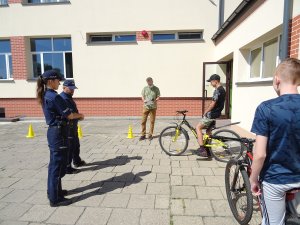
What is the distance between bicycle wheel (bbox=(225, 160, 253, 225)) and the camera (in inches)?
98.3

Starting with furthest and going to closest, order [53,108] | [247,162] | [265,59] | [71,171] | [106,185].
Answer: [265,59] → [71,171] → [106,185] → [53,108] → [247,162]

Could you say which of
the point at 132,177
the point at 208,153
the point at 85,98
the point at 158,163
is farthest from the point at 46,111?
the point at 85,98

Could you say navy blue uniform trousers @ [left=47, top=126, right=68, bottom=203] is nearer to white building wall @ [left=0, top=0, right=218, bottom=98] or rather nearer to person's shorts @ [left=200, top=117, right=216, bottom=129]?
person's shorts @ [left=200, top=117, right=216, bottom=129]

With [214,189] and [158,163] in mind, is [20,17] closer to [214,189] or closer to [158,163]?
[158,163]

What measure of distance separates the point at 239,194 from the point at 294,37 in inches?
124

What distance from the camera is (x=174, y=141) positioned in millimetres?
5520

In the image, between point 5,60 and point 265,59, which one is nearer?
point 265,59

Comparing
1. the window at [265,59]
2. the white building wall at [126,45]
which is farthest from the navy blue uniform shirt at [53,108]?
the white building wall at [126,45]

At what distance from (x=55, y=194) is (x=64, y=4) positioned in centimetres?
1036

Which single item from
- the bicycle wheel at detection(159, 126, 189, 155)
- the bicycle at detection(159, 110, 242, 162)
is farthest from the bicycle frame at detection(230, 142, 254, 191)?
the bicycle wheel at detection(159, 126, 189, 155)

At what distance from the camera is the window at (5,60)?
12.1 metres

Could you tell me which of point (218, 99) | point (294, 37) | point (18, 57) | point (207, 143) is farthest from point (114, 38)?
point (294, 37)

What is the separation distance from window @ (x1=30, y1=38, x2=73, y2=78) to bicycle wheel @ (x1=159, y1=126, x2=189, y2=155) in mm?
7965

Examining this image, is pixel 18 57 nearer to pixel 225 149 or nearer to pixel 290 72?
pixel 225 149
